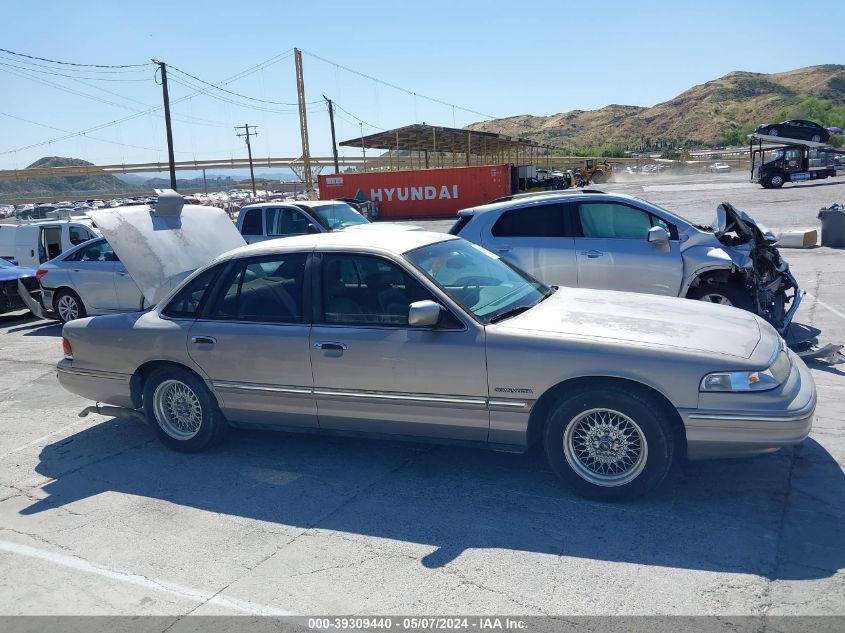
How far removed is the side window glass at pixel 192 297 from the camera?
17.8 feet

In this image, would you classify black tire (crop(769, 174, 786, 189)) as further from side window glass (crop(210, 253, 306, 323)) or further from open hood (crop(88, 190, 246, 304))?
side window glass (crop(210, 253, 306, 323))

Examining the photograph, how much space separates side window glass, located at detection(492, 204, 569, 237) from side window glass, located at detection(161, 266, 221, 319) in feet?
13.2

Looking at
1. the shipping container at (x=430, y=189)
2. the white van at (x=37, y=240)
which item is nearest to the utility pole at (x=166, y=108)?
the shipping container at (x=430, y=189)

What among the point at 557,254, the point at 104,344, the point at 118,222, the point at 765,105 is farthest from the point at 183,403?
the point at 765,105

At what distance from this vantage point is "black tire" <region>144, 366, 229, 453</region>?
5379 mm

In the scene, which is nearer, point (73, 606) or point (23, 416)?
point (73, 606)

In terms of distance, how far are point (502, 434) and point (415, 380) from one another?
0.64m

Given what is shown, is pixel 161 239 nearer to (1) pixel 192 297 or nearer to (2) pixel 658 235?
(1) pixel 192 297

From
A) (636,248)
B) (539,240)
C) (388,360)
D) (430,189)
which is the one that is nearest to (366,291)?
(388,360)

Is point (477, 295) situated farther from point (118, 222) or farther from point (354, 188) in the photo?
point (354, 188)

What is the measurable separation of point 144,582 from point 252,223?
10.7 metres

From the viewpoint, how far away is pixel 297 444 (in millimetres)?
5652

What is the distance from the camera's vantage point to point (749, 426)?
3930mm

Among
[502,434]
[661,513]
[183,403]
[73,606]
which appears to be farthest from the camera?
[183,403]
